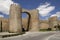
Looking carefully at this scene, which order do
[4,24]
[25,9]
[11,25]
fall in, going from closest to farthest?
[11,25] < [25,9] < [4,24]

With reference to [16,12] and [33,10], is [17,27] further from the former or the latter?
[33,10]

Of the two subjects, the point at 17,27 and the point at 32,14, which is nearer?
the point at 17,27

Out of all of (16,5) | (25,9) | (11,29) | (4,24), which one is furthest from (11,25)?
(4,24)

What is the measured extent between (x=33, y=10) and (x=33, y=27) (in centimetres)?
551

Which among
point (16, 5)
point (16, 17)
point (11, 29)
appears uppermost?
point (16, 5)

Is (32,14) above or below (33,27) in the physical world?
above

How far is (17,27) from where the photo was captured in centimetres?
3841

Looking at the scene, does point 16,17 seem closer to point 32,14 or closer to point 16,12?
point 16,12

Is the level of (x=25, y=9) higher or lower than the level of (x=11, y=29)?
higher

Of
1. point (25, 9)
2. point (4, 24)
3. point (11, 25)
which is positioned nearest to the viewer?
point (11, 25)

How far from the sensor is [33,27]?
53.9 meters

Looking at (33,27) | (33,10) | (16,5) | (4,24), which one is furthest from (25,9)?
(4,24)

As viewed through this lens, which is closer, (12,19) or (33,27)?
(12,19)

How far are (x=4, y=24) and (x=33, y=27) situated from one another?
25.7 meters
